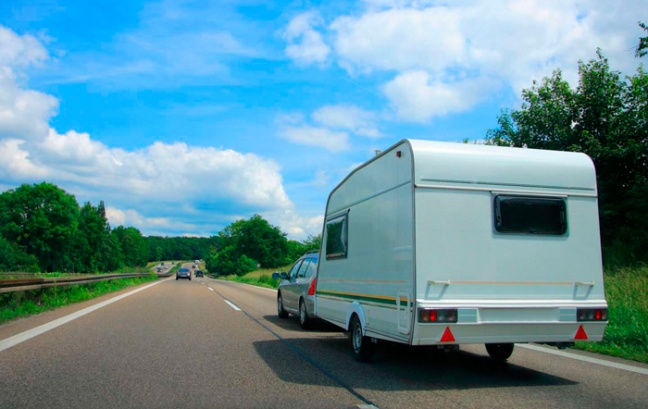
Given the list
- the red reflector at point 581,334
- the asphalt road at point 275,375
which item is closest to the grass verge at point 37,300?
the asphalt road at point 275,375

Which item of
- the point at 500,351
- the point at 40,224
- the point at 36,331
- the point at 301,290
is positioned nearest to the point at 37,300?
the point at 36,331

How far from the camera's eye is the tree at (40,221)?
7300 cm

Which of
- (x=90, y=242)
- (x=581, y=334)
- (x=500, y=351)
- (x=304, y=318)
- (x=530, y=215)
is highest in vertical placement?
(x=90, y=242)

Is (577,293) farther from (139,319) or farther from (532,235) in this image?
(139,319)

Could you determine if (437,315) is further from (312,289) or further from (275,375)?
(312,289)

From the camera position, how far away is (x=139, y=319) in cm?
1310

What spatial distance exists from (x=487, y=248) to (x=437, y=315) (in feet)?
3.40

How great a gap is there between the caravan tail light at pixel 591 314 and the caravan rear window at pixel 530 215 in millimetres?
941

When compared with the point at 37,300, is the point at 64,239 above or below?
above

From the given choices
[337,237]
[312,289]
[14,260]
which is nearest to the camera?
[337,237]

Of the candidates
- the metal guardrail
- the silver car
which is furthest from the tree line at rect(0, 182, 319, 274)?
the silver car

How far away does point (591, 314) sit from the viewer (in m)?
6.32

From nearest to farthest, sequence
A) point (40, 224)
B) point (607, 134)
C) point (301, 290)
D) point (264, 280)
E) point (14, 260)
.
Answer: point (301, 290)
point (607, 134)
point (264, 280)
point (14, 260)
point (40, 224)

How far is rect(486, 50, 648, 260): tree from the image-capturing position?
66.1 ft
